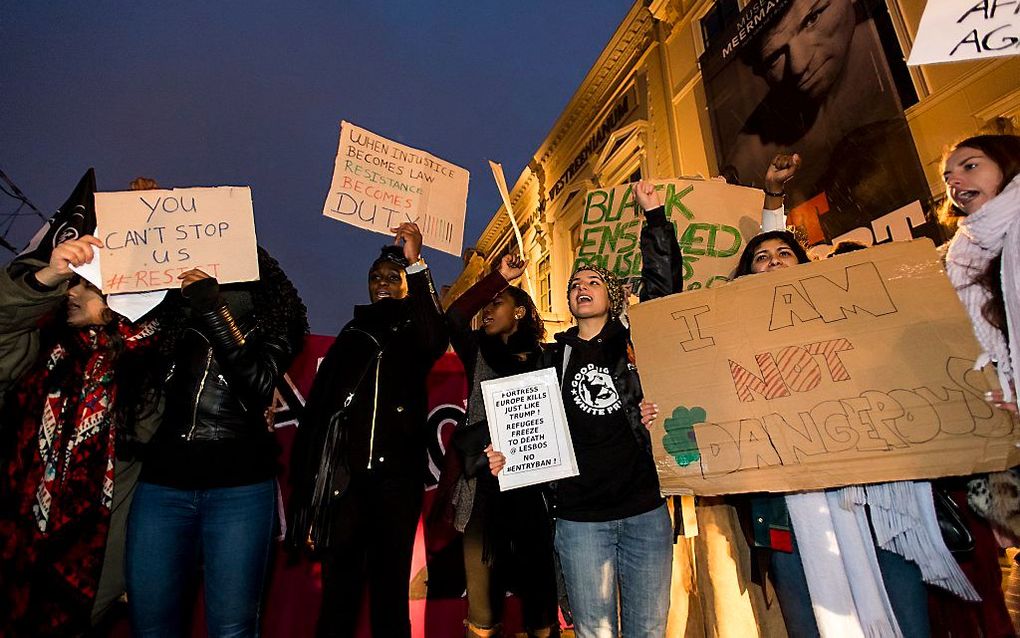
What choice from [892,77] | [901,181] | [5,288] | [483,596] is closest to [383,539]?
[483,596]

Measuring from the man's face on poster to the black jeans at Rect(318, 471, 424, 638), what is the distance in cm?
700

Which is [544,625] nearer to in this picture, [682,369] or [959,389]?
[682,369]

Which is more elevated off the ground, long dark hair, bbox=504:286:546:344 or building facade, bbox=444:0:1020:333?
building facade, bbox=444:0:1020:333

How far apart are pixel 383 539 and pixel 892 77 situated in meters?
6.92

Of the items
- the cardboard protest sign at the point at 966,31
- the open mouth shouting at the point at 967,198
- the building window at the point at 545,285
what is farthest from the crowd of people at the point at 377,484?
the building window at the point at 545,285

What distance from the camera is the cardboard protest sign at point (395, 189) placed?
257cm

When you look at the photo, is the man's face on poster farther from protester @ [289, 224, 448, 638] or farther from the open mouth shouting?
protester @ [289, 224, 448, 638]

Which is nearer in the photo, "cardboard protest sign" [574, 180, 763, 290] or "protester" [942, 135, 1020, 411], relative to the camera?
"protester" [942, 135, 1020, 411]

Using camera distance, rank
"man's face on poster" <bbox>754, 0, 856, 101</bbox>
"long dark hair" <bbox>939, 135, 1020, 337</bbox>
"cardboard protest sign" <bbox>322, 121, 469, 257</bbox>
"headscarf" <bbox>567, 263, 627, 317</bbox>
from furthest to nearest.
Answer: "man's face on poster" <bbox>754, 0, 856, 101</bbox> → "cardboard protest sign" <bbox>322, 121, 469, 257</bbox> → "headscarf" <bbox>567, 263, 627, 317</bbox> → "long dark hair" <bbox>939, 135, 1020, 337</bbox>

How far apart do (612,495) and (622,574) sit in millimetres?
314

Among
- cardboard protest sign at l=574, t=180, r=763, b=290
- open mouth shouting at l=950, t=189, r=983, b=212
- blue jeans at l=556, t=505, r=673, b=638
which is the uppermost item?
cardboard protest sign at l=574, t=180, r=763, b=290

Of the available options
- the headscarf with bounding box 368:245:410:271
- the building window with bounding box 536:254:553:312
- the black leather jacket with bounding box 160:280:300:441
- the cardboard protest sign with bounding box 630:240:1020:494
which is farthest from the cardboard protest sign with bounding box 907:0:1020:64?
the building window with bounding box 536:254:553:312

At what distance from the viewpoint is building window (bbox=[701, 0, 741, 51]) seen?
8.20 m

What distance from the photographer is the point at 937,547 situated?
152cm
